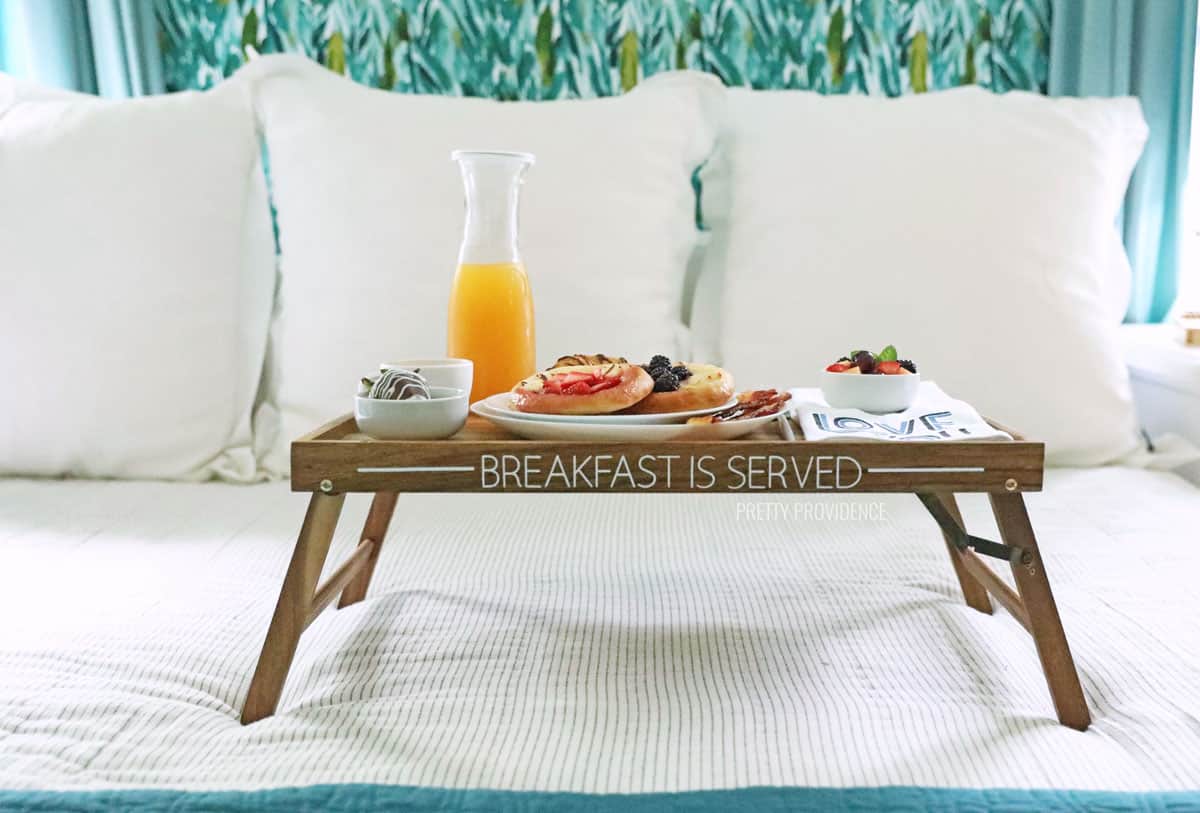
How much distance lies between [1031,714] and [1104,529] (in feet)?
1.81

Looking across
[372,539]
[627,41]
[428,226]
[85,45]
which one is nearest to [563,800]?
[372,539]

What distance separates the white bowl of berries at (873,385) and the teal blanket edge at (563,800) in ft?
1.31

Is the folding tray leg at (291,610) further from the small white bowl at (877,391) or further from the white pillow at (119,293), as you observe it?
the white pillow at (119,293)

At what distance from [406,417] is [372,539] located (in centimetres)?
31

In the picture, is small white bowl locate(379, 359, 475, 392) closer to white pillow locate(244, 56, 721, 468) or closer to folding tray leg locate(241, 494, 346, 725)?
folding tray leg locate(241, 494, 346, 725)

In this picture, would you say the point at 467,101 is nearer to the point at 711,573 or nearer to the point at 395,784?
the point at 711,573

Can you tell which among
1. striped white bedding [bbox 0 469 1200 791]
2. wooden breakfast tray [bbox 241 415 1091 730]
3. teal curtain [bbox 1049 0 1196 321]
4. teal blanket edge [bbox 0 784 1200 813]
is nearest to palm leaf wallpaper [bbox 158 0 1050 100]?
teal curtain [bbox 1049 0 1196 321]

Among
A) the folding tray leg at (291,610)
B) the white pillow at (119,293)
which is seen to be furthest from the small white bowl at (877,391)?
the white pillow at (119,293)

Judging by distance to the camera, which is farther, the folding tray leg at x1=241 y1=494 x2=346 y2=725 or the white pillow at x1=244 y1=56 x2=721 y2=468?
the white pillow at x1=244 y1=56 x2=721 y2=468

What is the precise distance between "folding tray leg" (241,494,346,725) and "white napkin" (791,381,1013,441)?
1.36ft

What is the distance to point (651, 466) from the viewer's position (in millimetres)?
859

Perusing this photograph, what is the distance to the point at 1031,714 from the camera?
87cm

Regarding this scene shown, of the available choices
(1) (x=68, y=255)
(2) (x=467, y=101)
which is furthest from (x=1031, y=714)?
(1) (x=68, y=255)

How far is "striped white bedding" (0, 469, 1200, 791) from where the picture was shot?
0.78 meters
